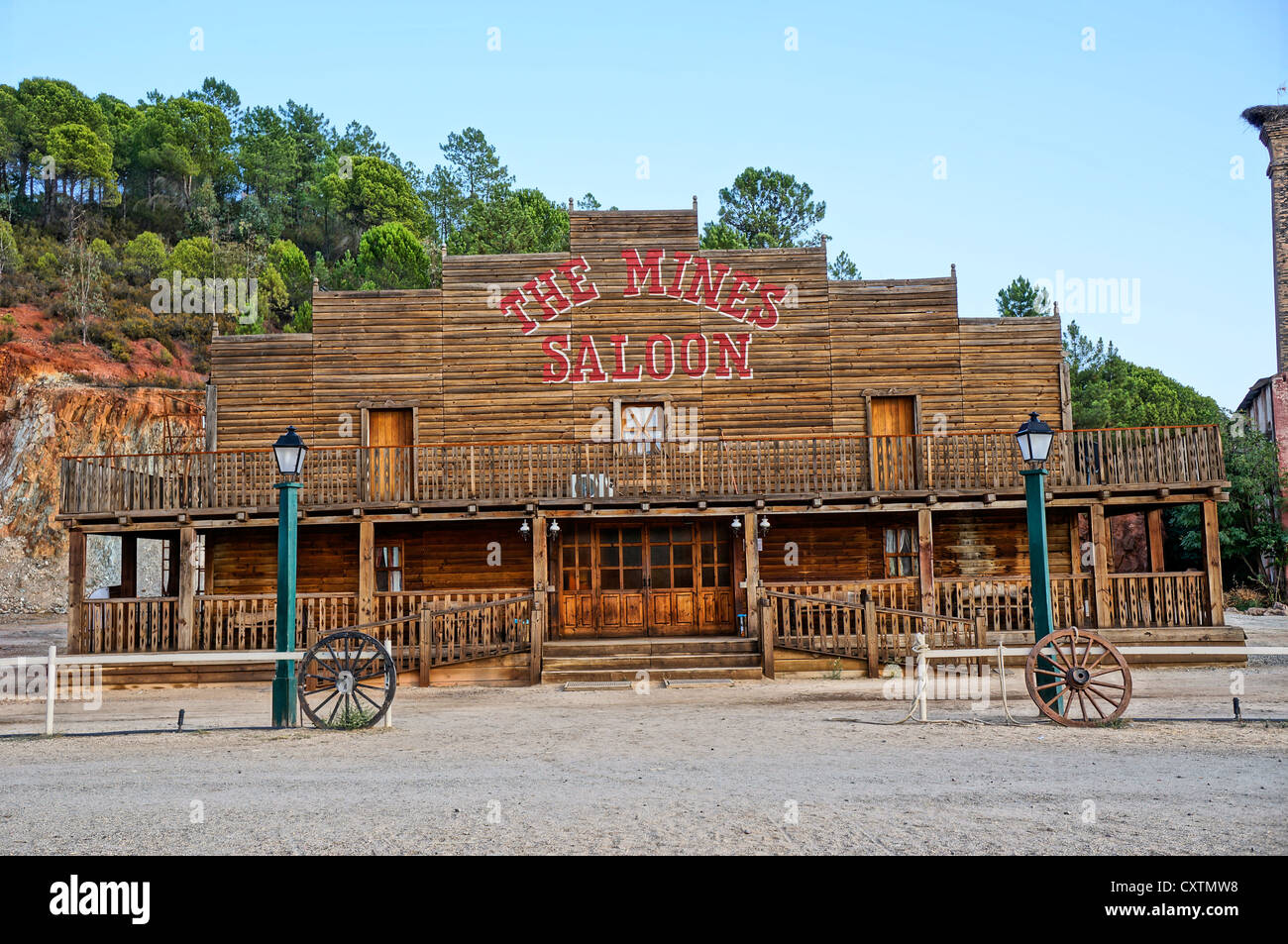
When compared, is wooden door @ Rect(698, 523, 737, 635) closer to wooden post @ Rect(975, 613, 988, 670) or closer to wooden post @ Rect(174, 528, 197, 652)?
wooden post @ Rect(975, 613, 988, 670)

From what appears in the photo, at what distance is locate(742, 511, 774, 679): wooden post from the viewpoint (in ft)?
57.4

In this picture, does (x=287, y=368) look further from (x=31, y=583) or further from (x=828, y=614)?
(x=31, y=583)

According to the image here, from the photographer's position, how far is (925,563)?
752 inches

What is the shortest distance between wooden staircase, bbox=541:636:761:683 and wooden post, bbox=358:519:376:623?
3.33 meters

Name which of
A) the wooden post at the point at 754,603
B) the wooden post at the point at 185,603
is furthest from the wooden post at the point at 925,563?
the wooden post at the point at 185,603

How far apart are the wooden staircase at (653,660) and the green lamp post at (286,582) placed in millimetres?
5740

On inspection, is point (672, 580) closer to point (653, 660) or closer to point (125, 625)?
point (653, 660)

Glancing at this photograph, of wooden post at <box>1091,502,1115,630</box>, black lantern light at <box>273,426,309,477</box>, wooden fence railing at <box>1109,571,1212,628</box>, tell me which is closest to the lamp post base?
black lantern light at <box>273,426,309,477</box>

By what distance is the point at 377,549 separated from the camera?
21344 mm

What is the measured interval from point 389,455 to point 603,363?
488cm

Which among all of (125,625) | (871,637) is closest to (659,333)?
(871,637)

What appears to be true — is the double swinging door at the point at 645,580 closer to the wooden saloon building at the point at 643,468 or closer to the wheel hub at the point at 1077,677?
the wooden saloon building at the point at 643,468

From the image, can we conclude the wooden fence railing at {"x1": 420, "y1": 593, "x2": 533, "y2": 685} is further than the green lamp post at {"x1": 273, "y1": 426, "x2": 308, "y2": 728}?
Yes

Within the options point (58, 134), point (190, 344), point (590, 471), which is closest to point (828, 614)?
point (590, 471)
